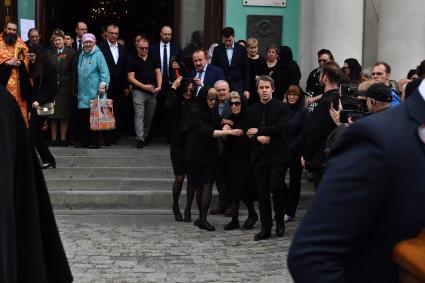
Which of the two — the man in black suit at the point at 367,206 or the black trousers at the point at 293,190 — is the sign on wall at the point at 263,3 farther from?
the man in black suit at the point at 367,206

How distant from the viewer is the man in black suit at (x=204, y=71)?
12789 millimetres

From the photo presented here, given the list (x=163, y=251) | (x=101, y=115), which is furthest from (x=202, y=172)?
(x=101, y=115)

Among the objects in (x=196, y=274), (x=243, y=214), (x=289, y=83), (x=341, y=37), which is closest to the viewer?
(x=196, y=274)

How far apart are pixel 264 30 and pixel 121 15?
6.32 m

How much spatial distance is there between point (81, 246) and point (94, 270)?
122 centimetres

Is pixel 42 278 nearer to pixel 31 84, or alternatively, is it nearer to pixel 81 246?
pixel 81 246

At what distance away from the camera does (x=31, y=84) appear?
44.4 ft

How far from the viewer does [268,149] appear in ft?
34.4

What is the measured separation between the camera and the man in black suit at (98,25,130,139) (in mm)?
14797

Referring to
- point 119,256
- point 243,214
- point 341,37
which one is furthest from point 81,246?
point 341,37

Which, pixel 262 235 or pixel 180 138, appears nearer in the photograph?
pixel 262 235

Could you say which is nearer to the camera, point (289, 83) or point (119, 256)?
point (119, 256)

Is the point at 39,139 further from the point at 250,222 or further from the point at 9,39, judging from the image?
the point at 250,222

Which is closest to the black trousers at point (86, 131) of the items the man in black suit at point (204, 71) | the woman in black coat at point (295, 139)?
the man in black suit at point (204, 71)
